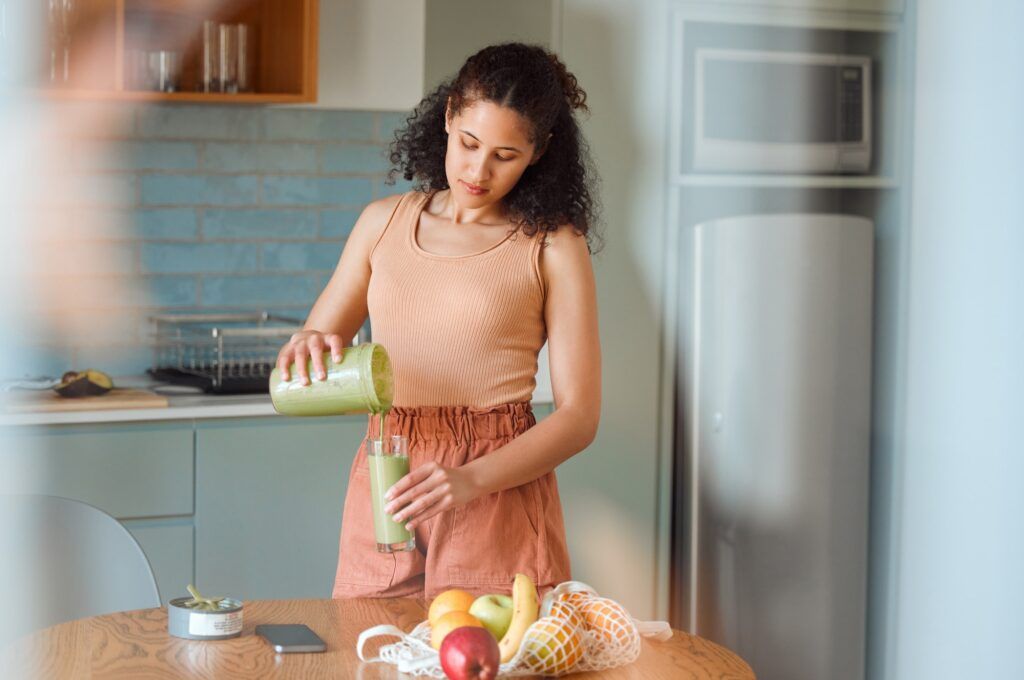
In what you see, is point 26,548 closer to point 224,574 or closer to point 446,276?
point 446,276

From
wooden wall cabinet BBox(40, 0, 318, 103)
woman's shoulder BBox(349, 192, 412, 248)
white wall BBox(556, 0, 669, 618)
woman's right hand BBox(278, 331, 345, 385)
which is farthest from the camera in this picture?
→ wooden wall cabinet BBox(40, 0, 318, 103)

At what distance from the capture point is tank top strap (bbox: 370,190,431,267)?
1.25 metres

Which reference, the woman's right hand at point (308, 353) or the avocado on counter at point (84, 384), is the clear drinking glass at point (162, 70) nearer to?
the avocado on counter at point (84, 384)

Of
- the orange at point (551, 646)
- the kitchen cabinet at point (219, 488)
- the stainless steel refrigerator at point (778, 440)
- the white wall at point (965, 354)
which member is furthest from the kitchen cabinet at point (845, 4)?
the kitchen cabinet at point (219, 488)

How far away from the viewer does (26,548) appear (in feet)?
4.45

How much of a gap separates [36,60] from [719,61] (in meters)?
1.26

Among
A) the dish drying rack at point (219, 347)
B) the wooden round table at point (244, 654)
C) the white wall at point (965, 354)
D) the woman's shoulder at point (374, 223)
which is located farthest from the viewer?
the dish drying rack at point (219, 347)

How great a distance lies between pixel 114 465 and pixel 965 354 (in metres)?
1.49

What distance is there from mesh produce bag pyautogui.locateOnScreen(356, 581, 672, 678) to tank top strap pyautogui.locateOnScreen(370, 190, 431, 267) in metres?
0.41

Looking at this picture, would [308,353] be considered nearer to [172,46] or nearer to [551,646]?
[551,646]

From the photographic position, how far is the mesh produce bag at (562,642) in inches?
35.8

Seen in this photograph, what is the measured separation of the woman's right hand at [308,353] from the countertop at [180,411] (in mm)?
971

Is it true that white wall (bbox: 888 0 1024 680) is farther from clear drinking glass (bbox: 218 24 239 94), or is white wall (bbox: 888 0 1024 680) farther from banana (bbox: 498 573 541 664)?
clear drinking glass (bbox: 218 24 239 94)

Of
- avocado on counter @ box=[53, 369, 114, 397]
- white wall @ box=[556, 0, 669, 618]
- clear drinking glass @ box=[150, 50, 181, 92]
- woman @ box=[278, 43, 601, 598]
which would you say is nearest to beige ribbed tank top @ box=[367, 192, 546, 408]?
woman @ box=[278, 43, 601, 598]
